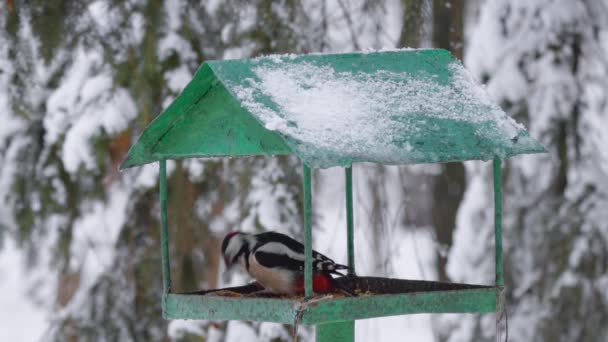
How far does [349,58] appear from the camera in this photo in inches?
116

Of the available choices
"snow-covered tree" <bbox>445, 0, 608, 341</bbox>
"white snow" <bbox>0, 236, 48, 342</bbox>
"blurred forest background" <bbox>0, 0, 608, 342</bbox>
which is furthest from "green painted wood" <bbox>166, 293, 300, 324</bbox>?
"white snow" <bbox>0, 236, 48, 342</bbox>

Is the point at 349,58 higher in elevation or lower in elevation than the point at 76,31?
lower

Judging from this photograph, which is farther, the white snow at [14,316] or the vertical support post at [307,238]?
the white snow at [14,316]

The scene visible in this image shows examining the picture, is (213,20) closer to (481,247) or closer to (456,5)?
(456,5)

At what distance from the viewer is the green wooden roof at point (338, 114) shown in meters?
2.55

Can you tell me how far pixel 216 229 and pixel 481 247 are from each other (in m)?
1.31

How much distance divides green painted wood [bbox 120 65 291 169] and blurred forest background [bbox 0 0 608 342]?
44.8 inches

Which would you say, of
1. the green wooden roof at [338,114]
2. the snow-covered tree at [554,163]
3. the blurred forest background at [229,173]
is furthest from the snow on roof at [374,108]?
the snow-covered tree at [554,163]

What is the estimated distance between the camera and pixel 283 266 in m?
2.75

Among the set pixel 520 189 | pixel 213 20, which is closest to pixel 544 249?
pixel 520 189

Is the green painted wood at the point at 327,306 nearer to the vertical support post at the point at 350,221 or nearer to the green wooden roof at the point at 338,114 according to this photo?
the green wooden roof at the point at 338,114

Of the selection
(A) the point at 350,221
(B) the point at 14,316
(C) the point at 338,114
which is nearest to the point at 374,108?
(C) the point at 338,114

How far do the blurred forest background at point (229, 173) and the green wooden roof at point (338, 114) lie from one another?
103cm

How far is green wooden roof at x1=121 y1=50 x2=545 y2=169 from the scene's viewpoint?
255cm
